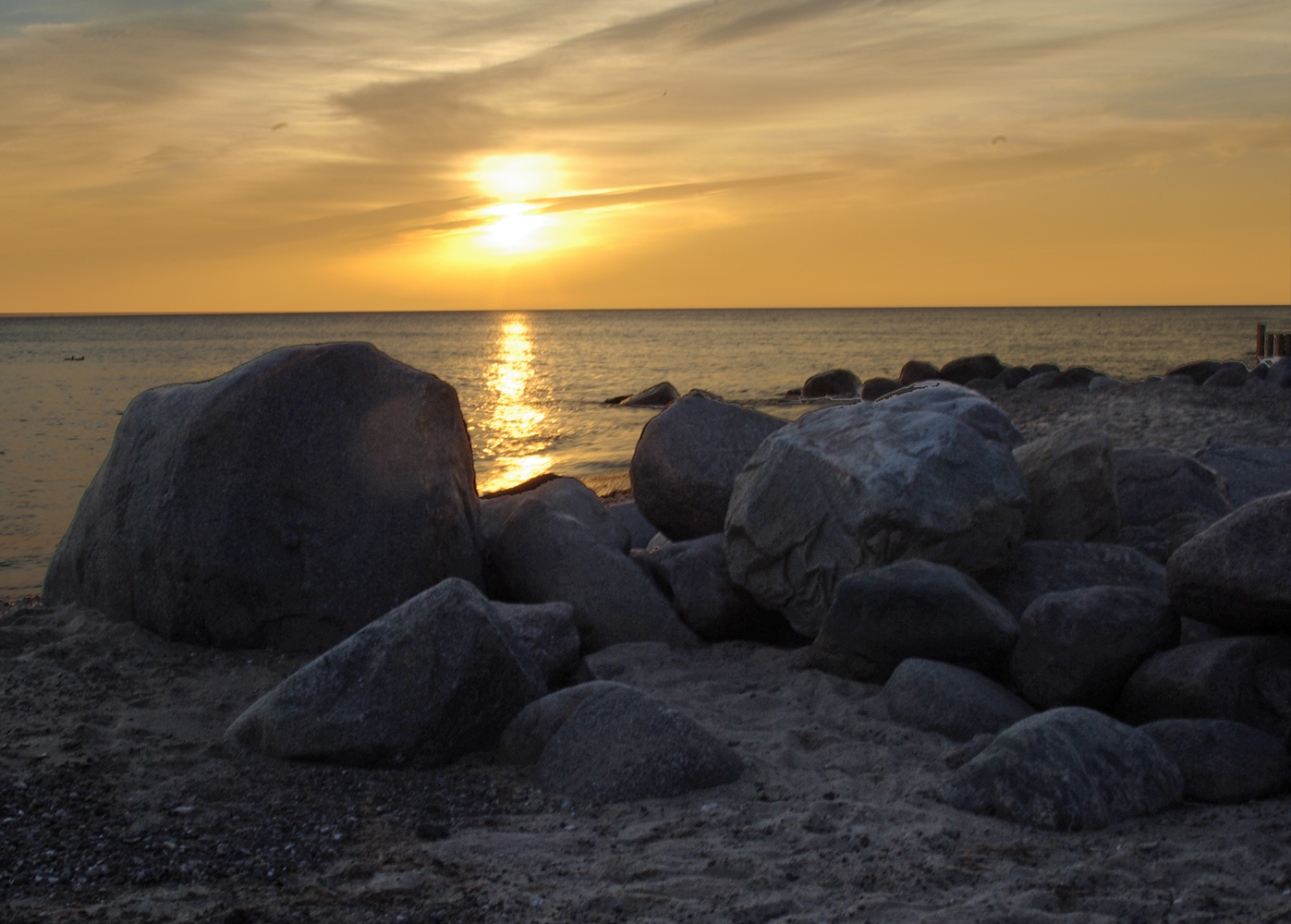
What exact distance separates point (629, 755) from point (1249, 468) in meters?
6.17

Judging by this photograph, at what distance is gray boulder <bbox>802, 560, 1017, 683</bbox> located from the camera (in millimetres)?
4820

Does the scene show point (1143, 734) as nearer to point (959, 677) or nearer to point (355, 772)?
point (959, 677)

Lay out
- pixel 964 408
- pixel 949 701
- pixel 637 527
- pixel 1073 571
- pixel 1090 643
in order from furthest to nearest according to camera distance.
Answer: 1. pixel 637 527
2. pixel 964 408
3. pixel 1073 571
4. pixel 1090 643
5. pixel 949 701

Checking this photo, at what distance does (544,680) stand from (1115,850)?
2456mm

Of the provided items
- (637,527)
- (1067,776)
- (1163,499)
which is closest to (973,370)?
(637,527)

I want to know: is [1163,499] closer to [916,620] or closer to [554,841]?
[916,620]

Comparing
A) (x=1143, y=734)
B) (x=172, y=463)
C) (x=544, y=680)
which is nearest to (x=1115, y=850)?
(x=1143, y=734)

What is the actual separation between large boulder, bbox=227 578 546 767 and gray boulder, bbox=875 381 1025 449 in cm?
297

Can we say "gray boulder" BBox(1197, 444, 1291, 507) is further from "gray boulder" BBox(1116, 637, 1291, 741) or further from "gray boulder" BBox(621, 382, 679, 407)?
"gray boulder" BBox(621, 382, 679, 407)

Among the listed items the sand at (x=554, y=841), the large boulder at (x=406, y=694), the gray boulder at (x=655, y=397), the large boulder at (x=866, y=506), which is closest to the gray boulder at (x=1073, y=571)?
the large boulder at (x=866, y=506)

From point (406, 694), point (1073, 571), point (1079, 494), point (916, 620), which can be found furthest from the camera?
point (1079, 494)

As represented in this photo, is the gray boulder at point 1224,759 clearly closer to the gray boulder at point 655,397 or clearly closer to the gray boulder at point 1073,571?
the gray boulder at point 1073,571

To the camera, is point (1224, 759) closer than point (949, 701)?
Yes

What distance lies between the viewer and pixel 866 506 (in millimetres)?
5453
